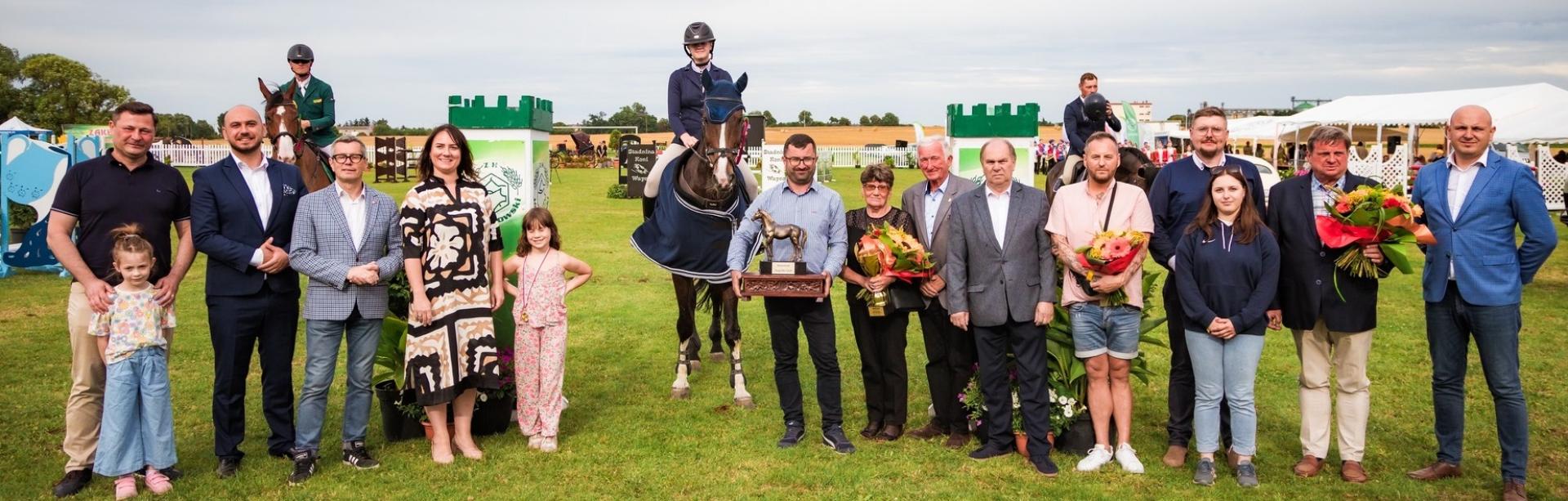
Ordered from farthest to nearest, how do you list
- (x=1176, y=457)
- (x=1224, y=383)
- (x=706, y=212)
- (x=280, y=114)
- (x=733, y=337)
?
(x=280, y=114) < (x=733, y=337) < (x=706, y=212) < (x=1176, y=457) < (x=1224, y=383)

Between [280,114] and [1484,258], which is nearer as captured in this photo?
[1484,258]

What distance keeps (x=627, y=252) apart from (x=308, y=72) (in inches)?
261

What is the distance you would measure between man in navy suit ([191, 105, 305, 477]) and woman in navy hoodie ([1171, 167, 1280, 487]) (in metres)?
4.46

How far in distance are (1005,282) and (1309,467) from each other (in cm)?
183

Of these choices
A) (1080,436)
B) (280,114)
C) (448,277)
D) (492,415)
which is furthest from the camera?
(280,114)

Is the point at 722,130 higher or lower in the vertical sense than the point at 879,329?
higher

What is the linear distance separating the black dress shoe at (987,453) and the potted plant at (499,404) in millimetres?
2677

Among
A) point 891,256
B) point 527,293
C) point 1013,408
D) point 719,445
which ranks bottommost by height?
point 719,445

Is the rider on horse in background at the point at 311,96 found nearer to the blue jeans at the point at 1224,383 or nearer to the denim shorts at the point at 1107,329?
the denim shorts at the point at 1107,329

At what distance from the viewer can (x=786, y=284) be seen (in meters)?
5.27

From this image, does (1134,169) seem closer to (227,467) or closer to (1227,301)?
(1227,301)

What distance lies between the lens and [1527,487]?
4.91 m

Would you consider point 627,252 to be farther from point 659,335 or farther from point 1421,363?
point 1421,363

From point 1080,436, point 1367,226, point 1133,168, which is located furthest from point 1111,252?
point 1133,168
